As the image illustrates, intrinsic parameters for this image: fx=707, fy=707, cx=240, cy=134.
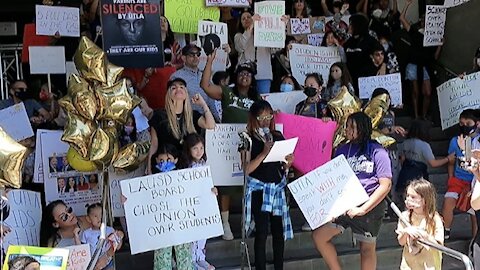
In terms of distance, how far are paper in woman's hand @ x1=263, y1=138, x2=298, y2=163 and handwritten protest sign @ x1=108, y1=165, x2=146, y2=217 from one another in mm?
999

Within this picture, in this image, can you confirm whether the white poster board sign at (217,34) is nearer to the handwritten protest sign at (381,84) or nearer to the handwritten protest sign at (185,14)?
the handwritten protest sign at (185,14)

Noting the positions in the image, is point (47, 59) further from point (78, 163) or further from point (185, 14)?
point (78, 163)

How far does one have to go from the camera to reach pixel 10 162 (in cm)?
425

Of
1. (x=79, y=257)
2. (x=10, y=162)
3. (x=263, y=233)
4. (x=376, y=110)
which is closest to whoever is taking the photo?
(x=10, y=162)

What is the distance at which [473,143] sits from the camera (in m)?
6.31

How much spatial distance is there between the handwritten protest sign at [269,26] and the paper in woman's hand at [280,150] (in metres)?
2.13

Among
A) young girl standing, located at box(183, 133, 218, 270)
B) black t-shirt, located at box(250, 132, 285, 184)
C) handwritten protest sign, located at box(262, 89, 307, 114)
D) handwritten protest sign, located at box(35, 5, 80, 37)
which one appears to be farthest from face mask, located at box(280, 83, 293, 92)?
handwritten protest sign, located at box(35, 5, 80, 37)

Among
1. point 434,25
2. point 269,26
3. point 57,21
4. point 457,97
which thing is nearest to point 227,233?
point 269,26

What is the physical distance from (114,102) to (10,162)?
3.56ft

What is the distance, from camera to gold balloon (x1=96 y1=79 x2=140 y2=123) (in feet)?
16.8

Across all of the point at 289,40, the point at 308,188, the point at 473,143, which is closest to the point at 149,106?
the point at 308,188

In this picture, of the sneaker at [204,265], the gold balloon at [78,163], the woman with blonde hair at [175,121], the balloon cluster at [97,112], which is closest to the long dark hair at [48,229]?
the gold balloon at [78,163]

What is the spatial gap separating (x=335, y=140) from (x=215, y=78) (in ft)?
4.34

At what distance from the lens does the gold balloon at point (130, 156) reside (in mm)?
5215
